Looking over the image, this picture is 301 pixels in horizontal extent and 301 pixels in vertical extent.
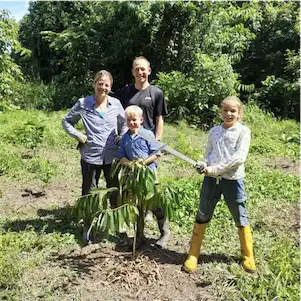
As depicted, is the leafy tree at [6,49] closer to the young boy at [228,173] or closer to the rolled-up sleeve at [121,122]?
the rolled-up sleeve at [121,122]

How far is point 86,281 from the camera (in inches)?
129

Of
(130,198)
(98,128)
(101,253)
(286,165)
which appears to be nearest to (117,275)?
(101,253)

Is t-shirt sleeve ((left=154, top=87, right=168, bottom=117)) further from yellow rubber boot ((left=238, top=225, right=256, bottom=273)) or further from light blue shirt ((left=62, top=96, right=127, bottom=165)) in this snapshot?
yellow rubber boot ((left=238, top=225, right=256, bottom=273))

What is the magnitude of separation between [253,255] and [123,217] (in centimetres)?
139

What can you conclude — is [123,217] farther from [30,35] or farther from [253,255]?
[30,35]

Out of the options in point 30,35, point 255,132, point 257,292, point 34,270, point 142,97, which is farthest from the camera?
point 30,35

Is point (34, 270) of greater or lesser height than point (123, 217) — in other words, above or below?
below

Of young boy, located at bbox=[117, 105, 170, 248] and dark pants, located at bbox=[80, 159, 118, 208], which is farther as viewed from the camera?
dark pants, located at bbox=[80, 159, 118, 208]

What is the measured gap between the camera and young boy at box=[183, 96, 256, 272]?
10.8ft

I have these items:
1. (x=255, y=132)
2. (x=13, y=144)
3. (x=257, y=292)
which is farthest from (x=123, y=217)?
(x=255, y=132)

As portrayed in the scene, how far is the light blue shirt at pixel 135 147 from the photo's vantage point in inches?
141

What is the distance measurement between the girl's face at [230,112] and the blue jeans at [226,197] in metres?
0.49

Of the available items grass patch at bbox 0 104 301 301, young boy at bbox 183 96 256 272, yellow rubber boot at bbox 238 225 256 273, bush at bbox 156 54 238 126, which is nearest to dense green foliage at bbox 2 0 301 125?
bush at bbox 156 54 238 126

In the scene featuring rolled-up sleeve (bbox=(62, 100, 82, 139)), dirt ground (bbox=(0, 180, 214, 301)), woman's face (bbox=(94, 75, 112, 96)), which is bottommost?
dirt ground (bbox=(0, 180, 214, 301))
